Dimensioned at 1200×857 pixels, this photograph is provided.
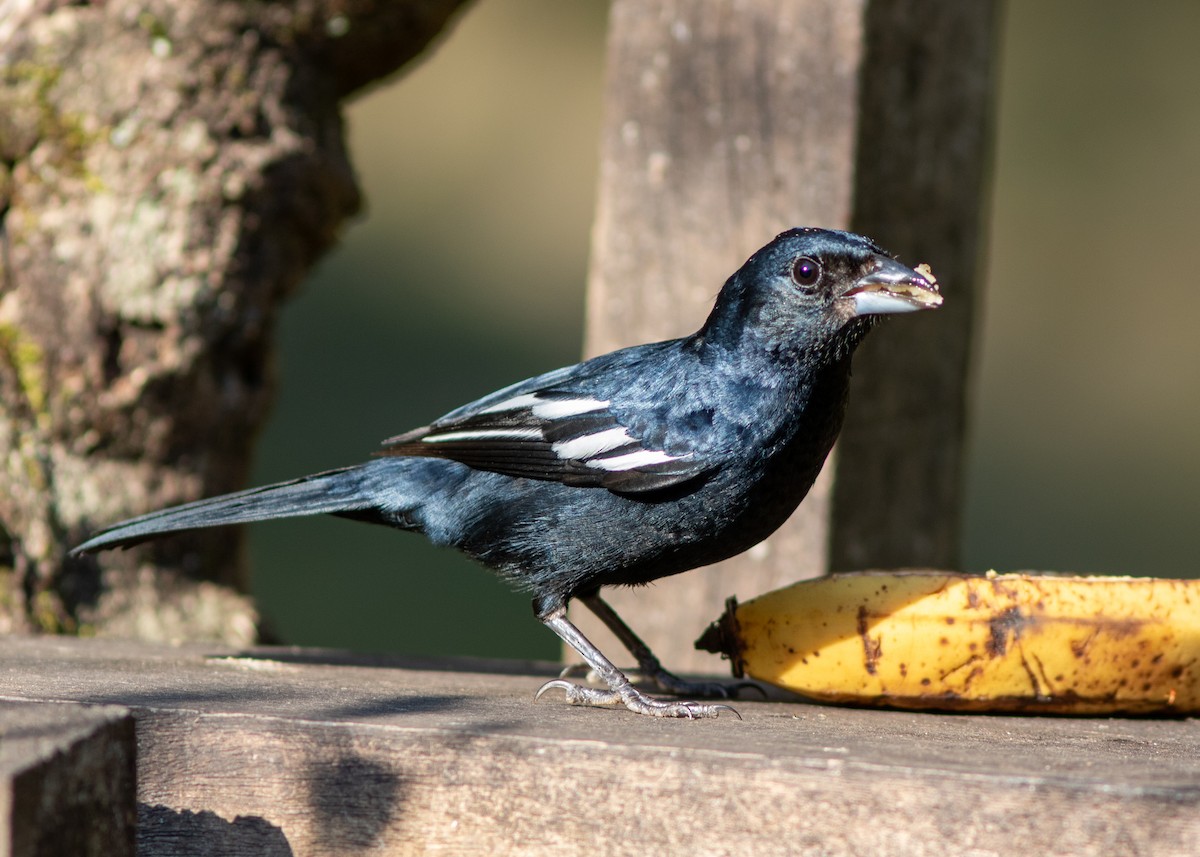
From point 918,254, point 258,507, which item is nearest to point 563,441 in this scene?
point 258,507

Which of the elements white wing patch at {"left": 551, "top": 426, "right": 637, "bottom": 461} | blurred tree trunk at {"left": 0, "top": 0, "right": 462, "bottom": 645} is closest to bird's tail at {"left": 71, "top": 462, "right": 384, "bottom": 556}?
white wing patch at {"left": 551, "top": 426, "right": 637, "bottom": 461}

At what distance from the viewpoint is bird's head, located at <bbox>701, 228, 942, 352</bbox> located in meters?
2.50

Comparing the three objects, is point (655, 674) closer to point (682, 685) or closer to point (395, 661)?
point (682, 685)

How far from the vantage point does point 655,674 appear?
2852 mm

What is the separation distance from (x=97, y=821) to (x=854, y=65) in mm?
2238

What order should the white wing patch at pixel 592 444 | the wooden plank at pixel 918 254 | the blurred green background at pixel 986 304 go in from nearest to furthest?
1. the white wing patch at pixel 592 444
2. the wooden plank at pixel 918 254
3. the blurred green background at pixel 986 304

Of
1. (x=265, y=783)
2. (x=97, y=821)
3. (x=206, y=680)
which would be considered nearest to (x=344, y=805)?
(x=265, y=783)

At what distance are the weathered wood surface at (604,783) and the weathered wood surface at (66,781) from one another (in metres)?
0.16

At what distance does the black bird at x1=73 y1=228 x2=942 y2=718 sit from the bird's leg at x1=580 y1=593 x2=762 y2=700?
1 centimetres

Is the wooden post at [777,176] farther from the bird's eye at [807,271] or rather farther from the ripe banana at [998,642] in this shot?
the ripe banana at [998,642]

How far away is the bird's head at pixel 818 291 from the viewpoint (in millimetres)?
2500

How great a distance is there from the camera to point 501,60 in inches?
352

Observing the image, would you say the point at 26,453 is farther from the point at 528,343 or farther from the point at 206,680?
the point at 528,343

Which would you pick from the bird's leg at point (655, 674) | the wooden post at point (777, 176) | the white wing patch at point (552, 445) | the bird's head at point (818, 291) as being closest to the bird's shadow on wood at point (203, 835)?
the white wing patch at point (552, 445)
